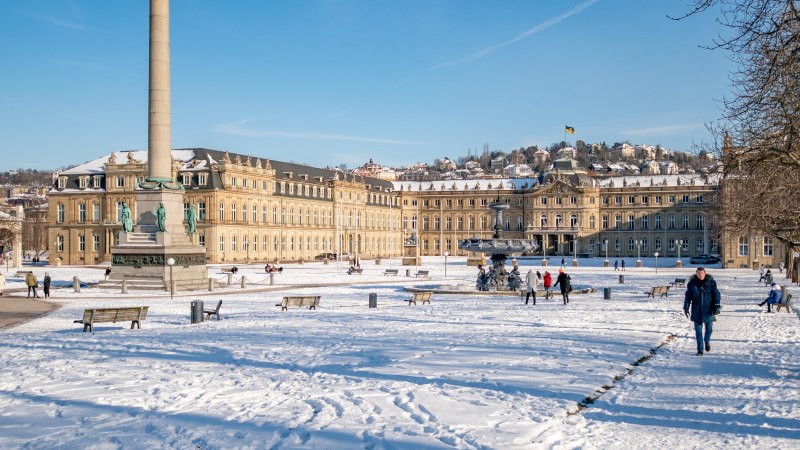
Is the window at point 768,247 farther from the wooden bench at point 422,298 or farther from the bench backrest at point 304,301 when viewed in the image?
the bench backrest at point 304,301

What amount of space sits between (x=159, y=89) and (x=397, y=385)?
3151cm

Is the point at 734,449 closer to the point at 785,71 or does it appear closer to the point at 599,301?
the point at 785,71

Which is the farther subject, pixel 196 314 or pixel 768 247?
pixel 768 247

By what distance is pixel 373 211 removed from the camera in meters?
113

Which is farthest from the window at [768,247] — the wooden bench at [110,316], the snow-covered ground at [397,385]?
the wooden bench at [110,316]

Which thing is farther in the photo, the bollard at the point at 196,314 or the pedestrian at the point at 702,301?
the bollard at the point at 196,314

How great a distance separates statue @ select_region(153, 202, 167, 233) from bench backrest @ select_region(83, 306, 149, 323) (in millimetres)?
17960

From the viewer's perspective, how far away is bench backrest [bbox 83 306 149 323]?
2072 cm

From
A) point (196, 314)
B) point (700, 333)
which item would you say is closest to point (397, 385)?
point (700, 333)

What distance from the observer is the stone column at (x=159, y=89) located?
129ft

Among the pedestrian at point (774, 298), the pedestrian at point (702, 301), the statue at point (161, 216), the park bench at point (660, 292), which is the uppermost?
the statue at point (161, 216)

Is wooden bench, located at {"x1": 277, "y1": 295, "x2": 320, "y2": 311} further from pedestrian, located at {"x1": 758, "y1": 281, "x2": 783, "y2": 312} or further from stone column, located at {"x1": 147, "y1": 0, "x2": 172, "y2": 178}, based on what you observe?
pedestrian, located at {"x1": 758, "y1": 281, "x2": 783, "y2": 312}

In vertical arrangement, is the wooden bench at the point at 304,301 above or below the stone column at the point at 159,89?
below

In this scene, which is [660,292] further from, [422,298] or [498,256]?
[422,298]
